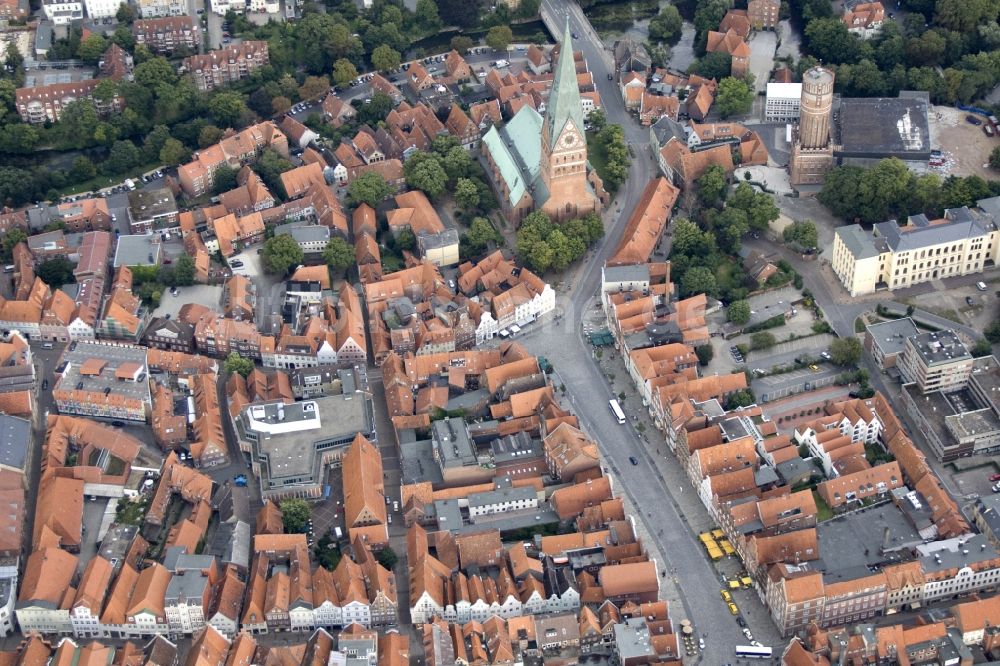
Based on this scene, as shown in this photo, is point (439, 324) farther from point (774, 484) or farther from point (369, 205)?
point (774, 484)

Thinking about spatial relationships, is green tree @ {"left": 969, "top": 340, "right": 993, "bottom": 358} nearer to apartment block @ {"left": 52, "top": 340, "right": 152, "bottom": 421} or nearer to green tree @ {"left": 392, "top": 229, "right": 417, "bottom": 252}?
green tree @ {"left": 392, "top": 229, "right": 417, "bottom": 252}

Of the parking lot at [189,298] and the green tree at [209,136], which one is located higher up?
the green tree at [209,136]

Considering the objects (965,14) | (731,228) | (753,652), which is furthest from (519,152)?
(753,652)

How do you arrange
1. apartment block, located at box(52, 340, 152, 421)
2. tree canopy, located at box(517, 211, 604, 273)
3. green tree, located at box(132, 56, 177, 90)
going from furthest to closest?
green tree, located at box(132, 56, 177, 90) → tree canopy, located at box(517, 211, 604, 273) → apartment block, located at box(52, 340, 152, 421)

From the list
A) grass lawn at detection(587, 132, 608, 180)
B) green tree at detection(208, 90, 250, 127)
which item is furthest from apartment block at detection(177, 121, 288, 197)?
grass lawn at detection(587, 132, 608, 180)

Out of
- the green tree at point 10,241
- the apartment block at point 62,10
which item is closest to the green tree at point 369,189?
the green tree at point 10,241

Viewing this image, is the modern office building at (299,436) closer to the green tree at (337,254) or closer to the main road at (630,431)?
the main road at (630,431)
